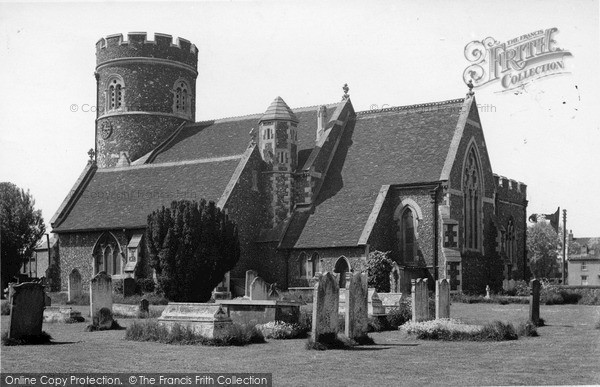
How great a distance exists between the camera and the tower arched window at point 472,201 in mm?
44406

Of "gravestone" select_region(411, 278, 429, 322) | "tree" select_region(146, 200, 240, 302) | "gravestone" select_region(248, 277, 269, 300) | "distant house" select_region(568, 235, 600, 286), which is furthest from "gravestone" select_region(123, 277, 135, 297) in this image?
"distant house" select_region(568, 235, 600, 286)

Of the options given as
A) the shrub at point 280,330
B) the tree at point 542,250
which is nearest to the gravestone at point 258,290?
the shrub at point 280,330

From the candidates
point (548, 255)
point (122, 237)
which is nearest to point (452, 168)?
point (122, 237)

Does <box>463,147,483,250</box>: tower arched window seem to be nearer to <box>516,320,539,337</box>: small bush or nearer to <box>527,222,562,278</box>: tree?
<box>516,320,539,337</box>: small bush

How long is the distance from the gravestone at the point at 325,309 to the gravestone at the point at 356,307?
0.57 m

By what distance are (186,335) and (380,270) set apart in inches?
779

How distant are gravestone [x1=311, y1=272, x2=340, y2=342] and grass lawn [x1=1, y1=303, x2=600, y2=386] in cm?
62

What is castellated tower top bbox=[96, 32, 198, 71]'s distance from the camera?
52.5m

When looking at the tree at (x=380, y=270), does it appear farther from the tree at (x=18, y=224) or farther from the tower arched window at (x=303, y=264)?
the tree at (x=18, y=224)

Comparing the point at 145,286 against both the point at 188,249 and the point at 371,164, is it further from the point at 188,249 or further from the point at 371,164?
the point at 371,164

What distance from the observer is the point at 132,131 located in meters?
53.2

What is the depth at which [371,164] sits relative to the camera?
4525 centimetres

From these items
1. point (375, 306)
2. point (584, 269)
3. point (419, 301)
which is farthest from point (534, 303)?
point (584, 269)

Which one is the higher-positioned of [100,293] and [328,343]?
[100,293]
